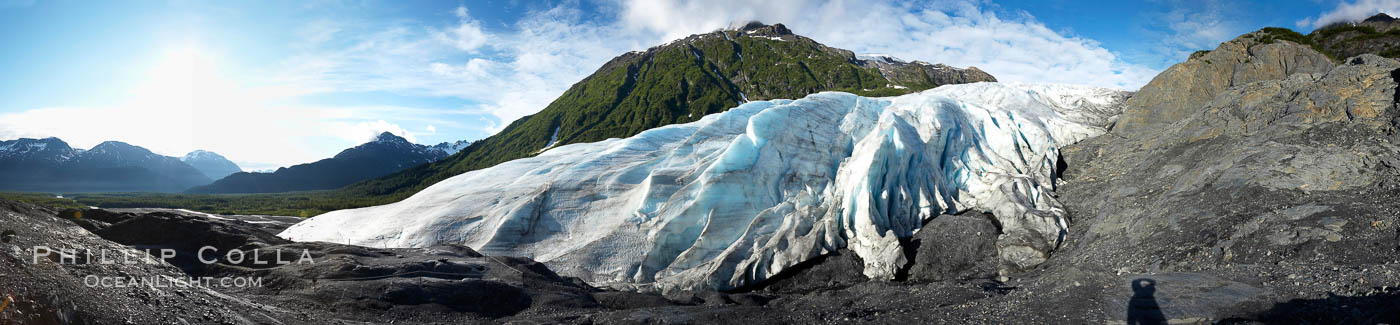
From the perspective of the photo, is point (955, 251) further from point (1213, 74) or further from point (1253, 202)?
point (1213, 74)

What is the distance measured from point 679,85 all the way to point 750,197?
11856 centimetres

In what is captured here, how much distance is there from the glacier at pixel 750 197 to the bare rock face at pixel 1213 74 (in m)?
2.29

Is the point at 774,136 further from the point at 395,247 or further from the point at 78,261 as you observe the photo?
the point at 78,261

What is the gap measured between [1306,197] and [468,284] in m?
26.3

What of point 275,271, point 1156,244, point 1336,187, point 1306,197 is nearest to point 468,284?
point 275,271

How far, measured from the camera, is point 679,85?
5620 inches

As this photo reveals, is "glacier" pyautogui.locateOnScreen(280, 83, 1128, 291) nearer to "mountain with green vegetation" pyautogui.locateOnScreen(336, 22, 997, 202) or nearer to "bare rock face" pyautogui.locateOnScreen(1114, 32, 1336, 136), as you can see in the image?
"bare rock face" pyautogui.locateOnScreen(1114, 32, 1336, 136)

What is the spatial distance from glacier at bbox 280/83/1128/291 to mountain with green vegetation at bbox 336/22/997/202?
3823 inches

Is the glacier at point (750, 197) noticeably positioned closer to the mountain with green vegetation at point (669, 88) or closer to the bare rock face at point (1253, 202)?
the bare rock face at point (1253, 202)

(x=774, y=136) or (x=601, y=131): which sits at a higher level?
(x=601, y=131)

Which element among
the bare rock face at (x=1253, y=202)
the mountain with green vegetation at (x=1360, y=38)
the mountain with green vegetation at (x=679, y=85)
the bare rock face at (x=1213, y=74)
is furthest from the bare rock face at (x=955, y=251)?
the mountain with green vegetation at (x=679, y=85)

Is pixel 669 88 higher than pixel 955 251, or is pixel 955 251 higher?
pixel 669 88

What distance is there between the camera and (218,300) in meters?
12.3

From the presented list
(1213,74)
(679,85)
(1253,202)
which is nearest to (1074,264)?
(1253,202)
